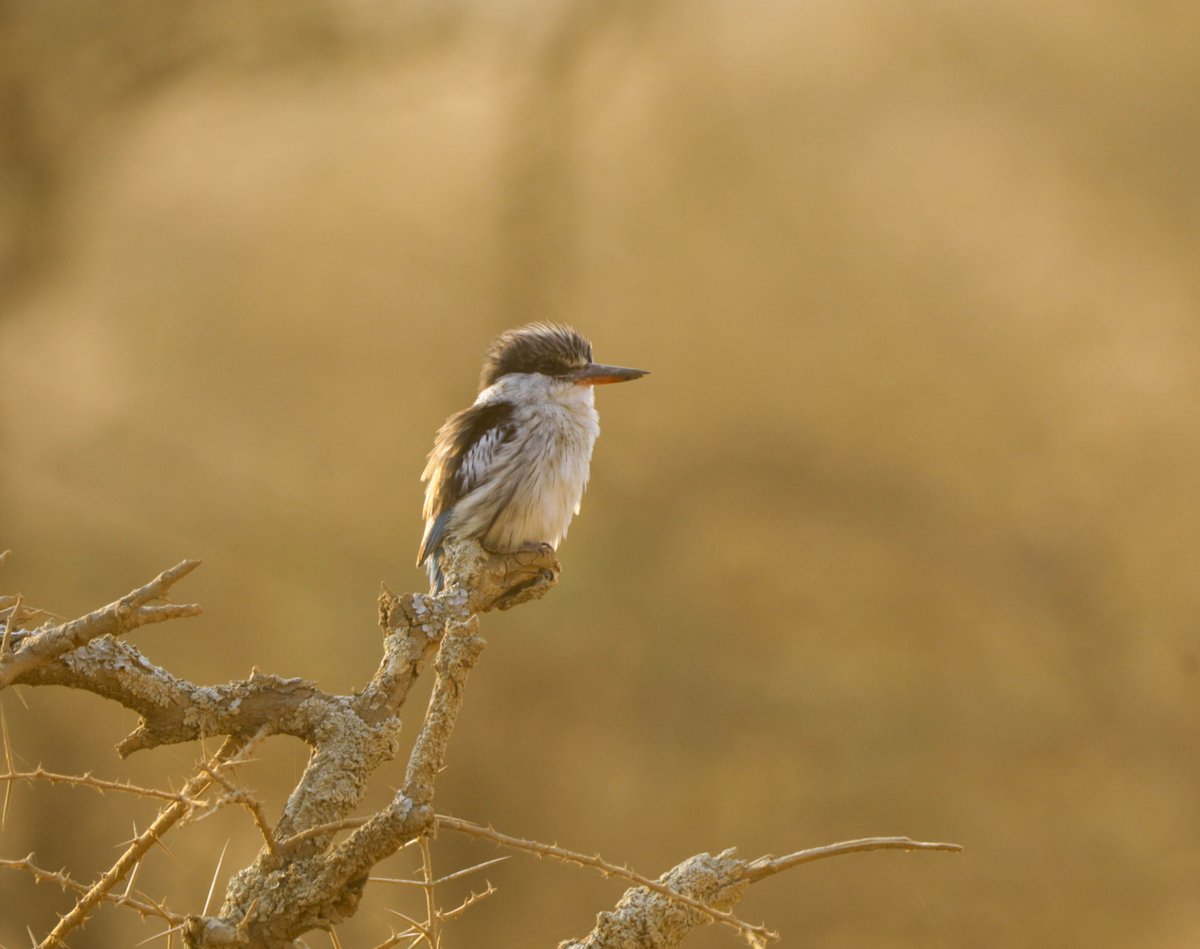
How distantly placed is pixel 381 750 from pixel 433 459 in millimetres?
1233

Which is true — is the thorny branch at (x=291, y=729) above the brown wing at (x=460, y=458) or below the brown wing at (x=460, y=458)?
below

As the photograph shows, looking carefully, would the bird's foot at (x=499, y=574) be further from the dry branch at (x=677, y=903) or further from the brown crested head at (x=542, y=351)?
the brown crested head at (x=542, y=351)

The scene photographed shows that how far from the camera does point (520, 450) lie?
245 centimetres

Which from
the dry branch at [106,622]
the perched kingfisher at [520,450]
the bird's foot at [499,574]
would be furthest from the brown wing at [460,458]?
the dry branch at [106,622]

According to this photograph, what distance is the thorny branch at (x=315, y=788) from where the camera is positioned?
1100 millimetres

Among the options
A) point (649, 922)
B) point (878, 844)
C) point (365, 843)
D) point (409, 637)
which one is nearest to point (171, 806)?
point (365, 843)

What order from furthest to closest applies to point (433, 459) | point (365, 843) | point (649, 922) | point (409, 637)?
point (433, 459)
point (409, 637)
point (649, 922)
point (365, 843)

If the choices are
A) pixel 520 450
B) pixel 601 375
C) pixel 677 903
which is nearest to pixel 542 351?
pixel 601 375

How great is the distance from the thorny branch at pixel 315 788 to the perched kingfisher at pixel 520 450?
0.77m

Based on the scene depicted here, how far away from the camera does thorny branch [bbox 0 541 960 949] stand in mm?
1100

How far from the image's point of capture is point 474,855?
3912mm

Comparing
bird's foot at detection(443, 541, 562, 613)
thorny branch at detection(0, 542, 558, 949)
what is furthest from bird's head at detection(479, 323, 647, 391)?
thorny branch at detection(0, 542, 558, 949)

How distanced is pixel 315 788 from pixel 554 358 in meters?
1.44

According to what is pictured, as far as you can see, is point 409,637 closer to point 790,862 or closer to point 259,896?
point 259,896
